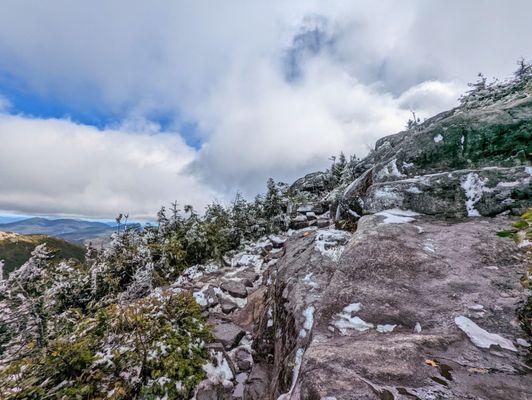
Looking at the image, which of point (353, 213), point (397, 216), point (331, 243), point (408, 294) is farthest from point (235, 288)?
point (408, 294)

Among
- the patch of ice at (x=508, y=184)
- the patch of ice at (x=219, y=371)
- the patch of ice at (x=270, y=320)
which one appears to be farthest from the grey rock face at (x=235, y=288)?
the patch of ice at (x=508, y=184)

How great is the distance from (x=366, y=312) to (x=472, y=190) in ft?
22.8

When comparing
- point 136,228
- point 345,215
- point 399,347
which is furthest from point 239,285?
point 136,228

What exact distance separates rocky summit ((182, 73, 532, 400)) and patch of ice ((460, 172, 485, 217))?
4cm

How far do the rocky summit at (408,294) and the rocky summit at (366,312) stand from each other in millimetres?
33

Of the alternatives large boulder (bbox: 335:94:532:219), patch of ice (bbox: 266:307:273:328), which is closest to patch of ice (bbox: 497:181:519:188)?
large boulder (bbox: 335:94:532:219)

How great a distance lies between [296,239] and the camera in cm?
1158

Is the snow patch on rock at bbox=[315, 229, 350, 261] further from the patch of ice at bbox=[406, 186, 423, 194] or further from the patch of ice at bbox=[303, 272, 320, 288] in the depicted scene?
the patch of ice at bbox=[406, 186, 423, 194]

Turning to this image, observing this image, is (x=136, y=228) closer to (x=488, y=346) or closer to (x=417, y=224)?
(x=417, y=224)

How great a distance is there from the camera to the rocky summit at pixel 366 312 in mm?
3523

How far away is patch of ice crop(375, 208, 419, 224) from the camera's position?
27.7 ft

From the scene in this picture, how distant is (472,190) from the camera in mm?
8836

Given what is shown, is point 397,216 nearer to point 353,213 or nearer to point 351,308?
point 353,213

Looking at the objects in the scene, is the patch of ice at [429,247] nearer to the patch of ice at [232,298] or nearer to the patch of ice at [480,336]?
the patch of ice at [480,336]
